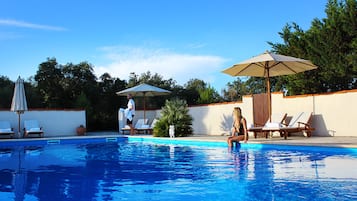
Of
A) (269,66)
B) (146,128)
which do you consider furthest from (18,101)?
(269,66)

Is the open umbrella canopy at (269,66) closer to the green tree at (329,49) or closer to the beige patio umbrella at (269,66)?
the beige patio umbrella at (269,66)

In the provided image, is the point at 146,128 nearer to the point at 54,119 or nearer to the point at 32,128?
the point at 54,119

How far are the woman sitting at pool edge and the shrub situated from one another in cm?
430

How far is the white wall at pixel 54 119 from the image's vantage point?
52.5ft

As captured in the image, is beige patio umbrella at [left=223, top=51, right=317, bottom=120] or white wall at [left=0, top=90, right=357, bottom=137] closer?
beige patio umbrella at [left=223, top=51, right=317, bottom=120]

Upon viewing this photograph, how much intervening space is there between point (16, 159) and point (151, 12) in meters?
10.2

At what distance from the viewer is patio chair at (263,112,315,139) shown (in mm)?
10613

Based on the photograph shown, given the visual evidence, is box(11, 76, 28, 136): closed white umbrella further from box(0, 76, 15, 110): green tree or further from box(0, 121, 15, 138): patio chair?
box(0, 76, 15, 110): green tree

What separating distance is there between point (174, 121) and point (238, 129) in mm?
4494

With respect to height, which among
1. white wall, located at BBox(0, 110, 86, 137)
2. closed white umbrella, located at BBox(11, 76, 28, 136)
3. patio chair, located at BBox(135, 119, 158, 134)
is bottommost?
patio chair, located at BBox(135, 119, 158, 134)

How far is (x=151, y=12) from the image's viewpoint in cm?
1711

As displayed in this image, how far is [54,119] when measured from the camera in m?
16.9

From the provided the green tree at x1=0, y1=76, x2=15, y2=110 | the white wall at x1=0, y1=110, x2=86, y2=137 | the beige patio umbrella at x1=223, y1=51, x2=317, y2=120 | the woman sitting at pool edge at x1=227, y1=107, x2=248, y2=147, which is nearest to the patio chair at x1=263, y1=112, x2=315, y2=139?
the beige patio umbrella at x1=223, y1=51, x2=317, y2=120

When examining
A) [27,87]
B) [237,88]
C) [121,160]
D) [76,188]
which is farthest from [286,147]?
[237,88]
